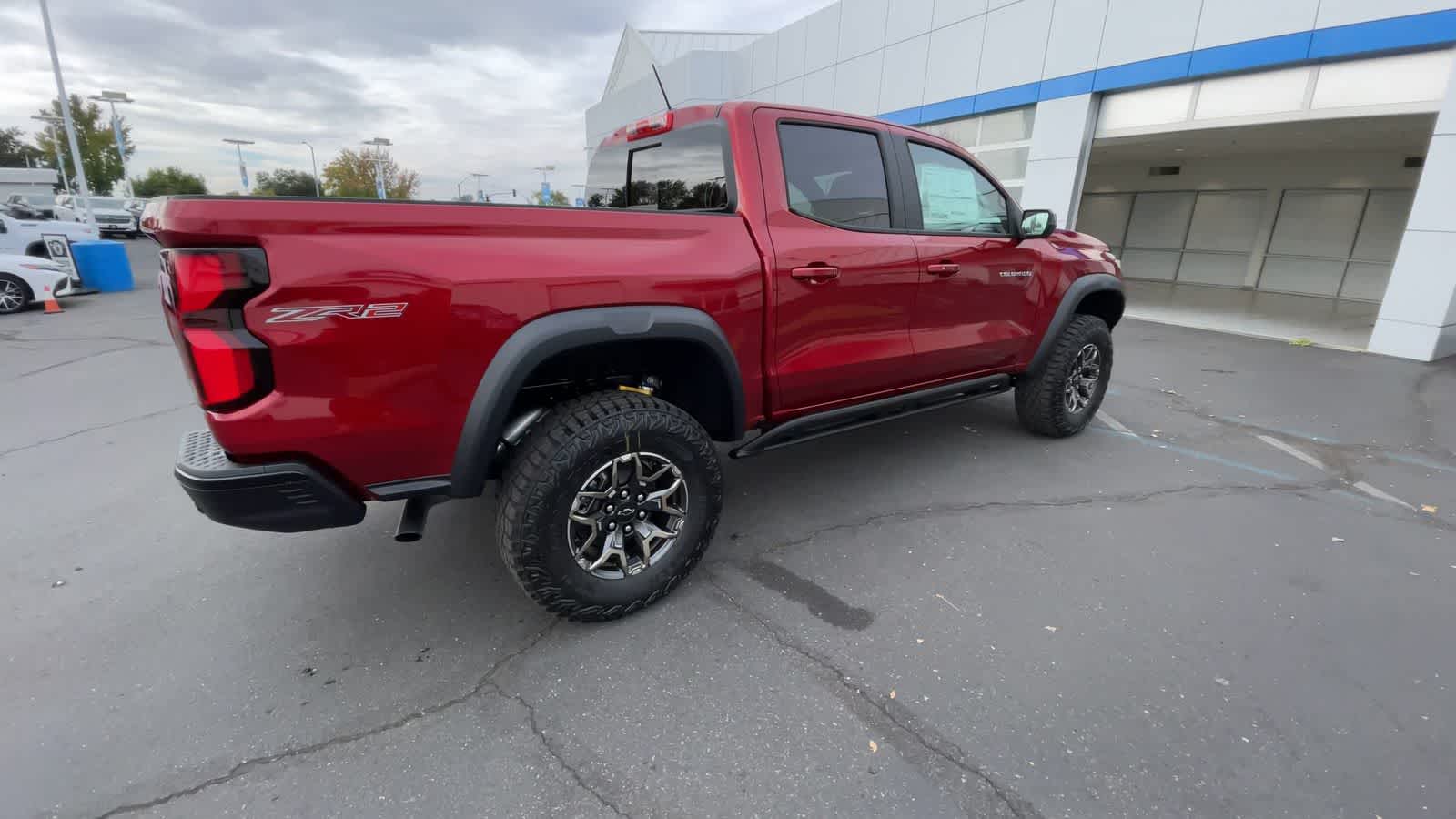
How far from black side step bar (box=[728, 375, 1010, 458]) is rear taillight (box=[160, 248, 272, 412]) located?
1.74 metres

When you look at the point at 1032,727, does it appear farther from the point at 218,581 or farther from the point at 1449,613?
the point at 218,581

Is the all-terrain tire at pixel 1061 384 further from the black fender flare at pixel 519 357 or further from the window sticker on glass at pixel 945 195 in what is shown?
the black fender flare at pixel 519 357

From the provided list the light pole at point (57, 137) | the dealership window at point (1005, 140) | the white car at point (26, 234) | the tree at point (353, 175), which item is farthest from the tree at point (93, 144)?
the dealership window at point (1005, 140)

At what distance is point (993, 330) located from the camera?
12.5ft

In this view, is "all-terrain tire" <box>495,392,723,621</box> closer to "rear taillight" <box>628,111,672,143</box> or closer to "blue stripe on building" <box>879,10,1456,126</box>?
"rear taillight" <box>628,111,672,143</box>

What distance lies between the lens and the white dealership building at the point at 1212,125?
7.75 metres

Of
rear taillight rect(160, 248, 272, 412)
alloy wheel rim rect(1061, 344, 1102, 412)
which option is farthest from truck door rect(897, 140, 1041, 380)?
rear taillight rect(160, 248, 272, 412)

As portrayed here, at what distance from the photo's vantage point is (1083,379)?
4.58m

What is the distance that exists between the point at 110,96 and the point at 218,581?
37.0 m

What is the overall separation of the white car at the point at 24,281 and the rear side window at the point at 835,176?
41.6ft

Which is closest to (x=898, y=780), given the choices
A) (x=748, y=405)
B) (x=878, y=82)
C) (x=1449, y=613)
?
(x=748, y=405)

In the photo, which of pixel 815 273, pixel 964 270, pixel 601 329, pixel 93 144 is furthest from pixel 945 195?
pixel 93 144

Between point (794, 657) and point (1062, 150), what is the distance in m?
12.2

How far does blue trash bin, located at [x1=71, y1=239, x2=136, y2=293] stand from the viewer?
12.0m
